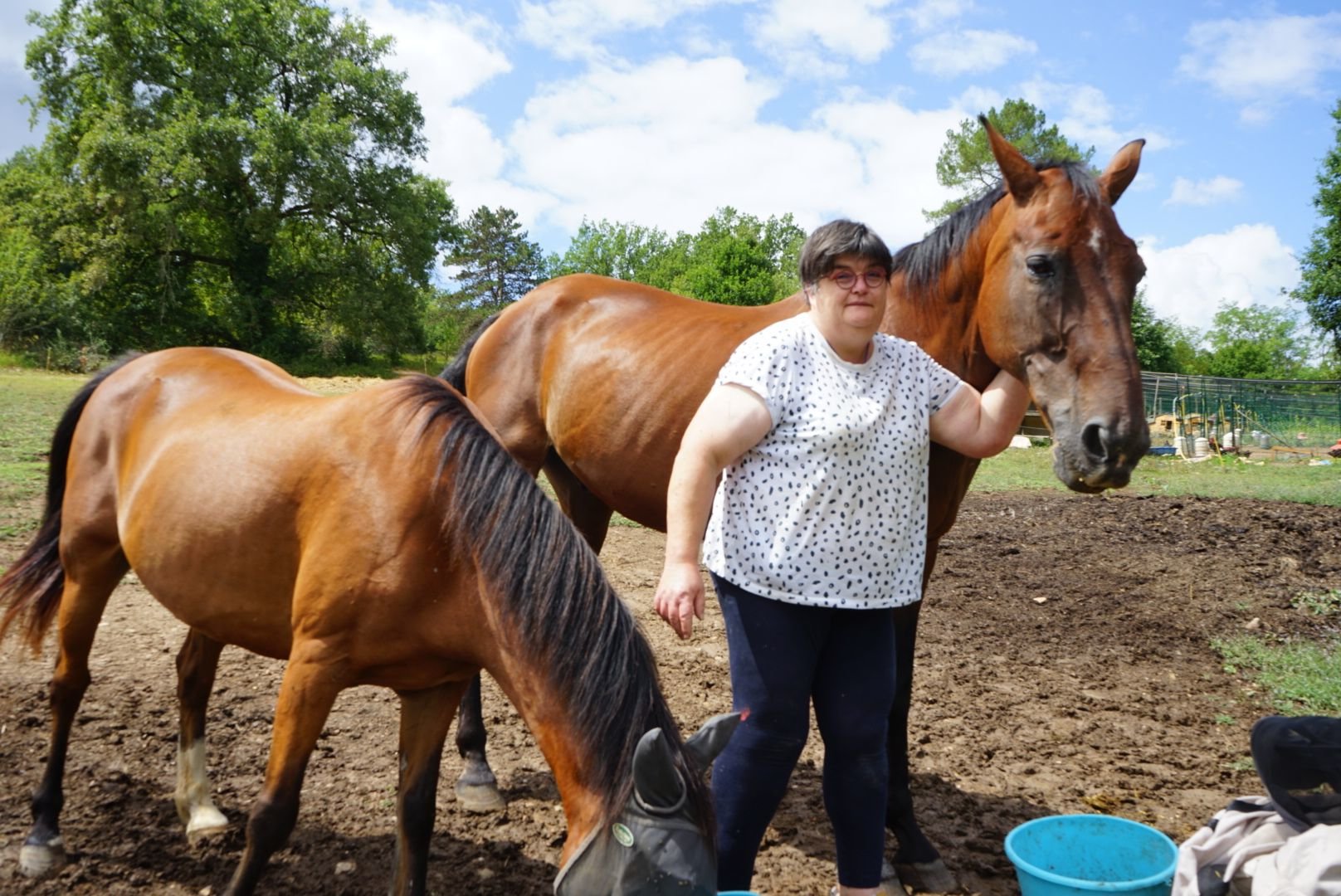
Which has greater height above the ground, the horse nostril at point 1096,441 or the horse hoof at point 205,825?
the horse nostril at point 1096,441

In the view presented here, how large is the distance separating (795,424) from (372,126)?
32.5 metres

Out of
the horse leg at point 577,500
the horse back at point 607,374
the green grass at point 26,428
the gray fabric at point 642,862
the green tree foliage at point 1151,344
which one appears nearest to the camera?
the gray fabric at point 642,862

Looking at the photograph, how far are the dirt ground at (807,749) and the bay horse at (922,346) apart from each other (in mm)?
396

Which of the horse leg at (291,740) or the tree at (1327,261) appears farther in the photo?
the tree at (1327,261)

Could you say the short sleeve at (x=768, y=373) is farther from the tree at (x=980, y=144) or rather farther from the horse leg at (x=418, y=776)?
the tree at (x=980, y=144)

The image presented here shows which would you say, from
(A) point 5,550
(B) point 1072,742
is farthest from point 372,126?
(B) point 1072,742

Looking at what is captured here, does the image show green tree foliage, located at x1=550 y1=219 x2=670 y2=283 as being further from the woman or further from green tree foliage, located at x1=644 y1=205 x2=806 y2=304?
the woman

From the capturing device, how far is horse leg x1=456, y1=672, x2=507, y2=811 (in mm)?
3400

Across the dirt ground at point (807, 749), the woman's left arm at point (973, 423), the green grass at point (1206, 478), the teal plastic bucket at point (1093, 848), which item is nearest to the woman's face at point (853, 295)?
the woman's left arm at point (973, 423)

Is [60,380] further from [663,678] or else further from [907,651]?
[907,651]

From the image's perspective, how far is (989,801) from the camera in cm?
353

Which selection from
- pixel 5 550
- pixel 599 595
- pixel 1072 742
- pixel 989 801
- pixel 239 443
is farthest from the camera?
pixel 5 550

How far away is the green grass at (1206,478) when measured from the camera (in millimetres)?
12046

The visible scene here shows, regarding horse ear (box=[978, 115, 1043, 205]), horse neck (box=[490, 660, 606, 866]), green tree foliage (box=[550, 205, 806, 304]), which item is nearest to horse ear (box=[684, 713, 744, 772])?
horse neck (box=[490, 660, 606, 866])
